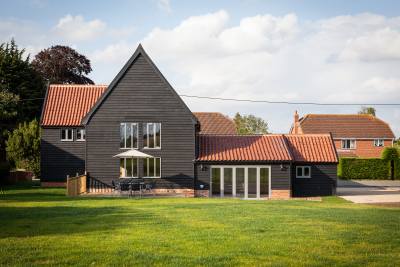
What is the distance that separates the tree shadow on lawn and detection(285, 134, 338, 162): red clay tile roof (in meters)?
17.8

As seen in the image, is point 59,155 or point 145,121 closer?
point 145,121

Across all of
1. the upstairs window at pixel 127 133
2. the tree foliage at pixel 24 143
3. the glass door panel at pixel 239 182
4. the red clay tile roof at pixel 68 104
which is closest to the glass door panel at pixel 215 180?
the glass door panel at pixel 239 182

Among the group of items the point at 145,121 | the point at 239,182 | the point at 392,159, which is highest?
the point at 145,121

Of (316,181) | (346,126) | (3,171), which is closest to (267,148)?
(316,181)

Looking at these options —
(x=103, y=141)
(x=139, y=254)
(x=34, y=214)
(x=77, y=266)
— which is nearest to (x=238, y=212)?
(x=34, y=214)

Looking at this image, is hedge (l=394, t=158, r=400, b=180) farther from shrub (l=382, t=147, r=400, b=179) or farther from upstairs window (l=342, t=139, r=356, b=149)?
upstairs window (l=342, t=139, r=356, b=149)

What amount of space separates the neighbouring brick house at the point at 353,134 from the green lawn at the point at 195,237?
5056 centimetres

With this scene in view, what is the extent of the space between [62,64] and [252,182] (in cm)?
3950

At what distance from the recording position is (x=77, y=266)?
11461 millimetres

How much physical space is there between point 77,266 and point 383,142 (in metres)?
65.7

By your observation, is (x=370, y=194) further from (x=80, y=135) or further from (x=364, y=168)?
(x=80, y=135)

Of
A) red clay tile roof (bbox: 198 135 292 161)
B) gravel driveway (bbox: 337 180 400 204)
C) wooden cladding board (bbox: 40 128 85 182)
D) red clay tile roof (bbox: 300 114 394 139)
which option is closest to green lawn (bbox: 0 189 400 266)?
gravel driveway (bbox: 337 180 400 204)

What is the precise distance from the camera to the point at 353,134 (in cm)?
7094

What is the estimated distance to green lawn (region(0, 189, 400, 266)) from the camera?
1222 cm
